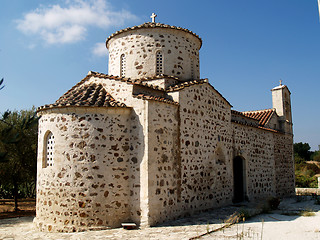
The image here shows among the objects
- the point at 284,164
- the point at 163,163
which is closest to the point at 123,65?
the point at 163,163

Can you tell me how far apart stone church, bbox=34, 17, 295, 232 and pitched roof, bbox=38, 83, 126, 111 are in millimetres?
34

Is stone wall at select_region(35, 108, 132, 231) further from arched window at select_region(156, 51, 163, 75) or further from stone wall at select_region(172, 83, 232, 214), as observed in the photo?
arched window at select_region(156, 51, 163, 75)

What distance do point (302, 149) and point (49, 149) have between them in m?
49.0

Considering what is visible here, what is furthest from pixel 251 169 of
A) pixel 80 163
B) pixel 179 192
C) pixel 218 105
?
pixel 80 163

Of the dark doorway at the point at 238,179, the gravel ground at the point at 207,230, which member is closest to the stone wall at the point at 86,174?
the gravel ground at the point at 207,230

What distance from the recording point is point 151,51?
38.8 ft

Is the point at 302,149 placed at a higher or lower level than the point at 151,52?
lower

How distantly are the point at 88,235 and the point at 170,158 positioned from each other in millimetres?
3360

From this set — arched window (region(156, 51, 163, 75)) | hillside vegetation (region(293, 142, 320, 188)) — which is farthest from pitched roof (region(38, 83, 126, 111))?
hillside vegetation (region(293, 142, 320, 188))

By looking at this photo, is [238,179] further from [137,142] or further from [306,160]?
[306,160]

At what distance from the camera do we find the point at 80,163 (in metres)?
8.59

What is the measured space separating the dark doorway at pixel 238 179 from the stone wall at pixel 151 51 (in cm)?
483

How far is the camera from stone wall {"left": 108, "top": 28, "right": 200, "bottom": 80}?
11.8 m

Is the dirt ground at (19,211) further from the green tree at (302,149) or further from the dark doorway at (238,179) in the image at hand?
the green tree at (302,149)
